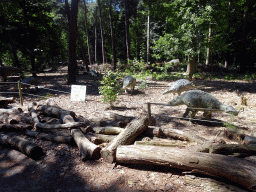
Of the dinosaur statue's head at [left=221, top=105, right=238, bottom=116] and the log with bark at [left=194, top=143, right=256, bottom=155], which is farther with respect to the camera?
the dinosaur statue's head at [left=221, top=105, right=238, bottom=116]

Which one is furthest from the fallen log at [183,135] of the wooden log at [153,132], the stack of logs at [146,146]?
the wooden log at [153,132]

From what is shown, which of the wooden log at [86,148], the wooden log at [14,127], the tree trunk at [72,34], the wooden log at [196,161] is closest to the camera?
the wooden log at [196,161]

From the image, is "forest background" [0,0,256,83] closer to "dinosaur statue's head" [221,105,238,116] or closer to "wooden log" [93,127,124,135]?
"dinosaur statue's head" [221,105,238,116]

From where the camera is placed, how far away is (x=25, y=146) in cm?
338

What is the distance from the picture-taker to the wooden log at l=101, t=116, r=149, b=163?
3.01 meters

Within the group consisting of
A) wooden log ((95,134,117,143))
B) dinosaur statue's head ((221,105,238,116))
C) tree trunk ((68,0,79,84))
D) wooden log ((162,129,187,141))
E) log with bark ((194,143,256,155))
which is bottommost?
wooden log ((95,134,117,143))

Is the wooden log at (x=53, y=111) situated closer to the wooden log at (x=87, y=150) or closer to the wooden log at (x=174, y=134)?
the wooden log at (x=87, y=150)

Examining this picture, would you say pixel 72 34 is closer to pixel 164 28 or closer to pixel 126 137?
pixel 164 28

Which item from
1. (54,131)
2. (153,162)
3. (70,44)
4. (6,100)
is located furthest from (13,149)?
(70,44)

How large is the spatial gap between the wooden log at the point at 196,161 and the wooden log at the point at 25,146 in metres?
1.68

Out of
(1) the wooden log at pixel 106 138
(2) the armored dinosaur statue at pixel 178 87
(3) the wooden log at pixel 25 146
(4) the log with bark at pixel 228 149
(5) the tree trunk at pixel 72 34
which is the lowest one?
(3) the wooden log at pixel 25 146

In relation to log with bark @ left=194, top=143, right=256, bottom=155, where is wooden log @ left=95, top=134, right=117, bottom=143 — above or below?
below

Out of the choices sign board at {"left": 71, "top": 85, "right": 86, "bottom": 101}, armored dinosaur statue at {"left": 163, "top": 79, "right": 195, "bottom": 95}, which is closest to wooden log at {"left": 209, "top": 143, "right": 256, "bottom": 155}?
armored dinosaur statue at {"left": 163, "top": 79, "right": 195, "bottom": 95}

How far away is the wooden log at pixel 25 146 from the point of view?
331cm
